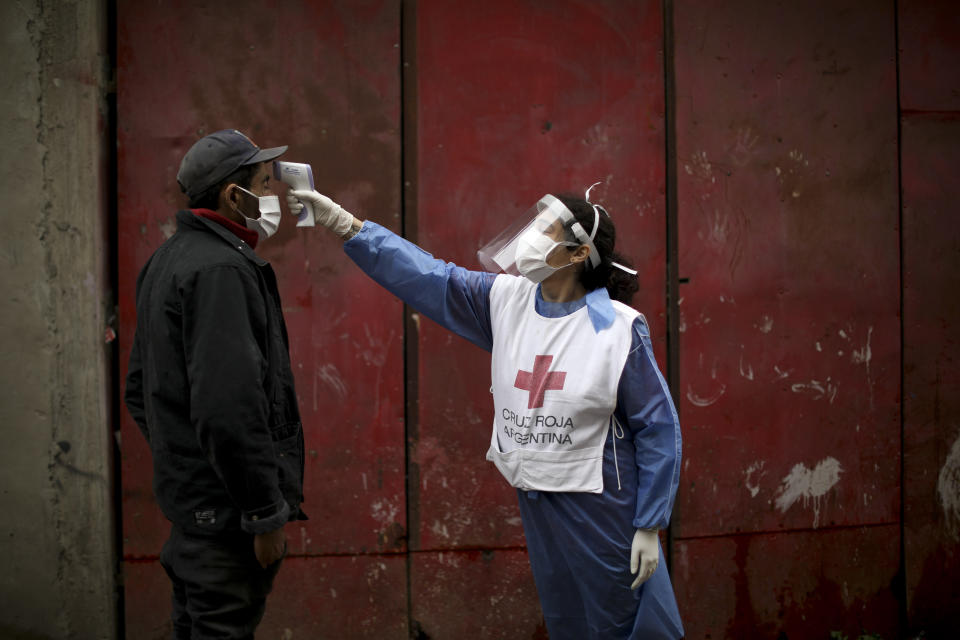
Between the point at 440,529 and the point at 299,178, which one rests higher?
the point at 299,178

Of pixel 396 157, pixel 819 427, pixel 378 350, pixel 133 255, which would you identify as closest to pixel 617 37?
pixel 396 157

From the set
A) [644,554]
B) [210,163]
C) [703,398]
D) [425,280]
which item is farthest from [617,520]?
[210,163]

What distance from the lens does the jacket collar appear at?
2115 millimetres

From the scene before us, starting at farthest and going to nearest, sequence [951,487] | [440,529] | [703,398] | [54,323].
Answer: [951,487]
[703,398]
[440,529]
[54,323]

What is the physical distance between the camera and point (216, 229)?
211 centimetres

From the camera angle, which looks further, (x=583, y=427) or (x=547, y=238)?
(x=547, y=238)

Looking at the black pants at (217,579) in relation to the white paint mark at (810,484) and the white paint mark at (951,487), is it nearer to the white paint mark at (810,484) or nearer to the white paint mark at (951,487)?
the white paint mark at (810,484)

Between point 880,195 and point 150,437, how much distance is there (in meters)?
3.46

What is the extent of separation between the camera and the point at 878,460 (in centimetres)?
377

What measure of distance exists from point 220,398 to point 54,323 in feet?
5.98

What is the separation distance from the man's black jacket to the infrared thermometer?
14.4 inches

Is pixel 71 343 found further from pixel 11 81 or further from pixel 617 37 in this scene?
pixel 617 37

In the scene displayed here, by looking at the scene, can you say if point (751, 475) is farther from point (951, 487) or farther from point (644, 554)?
point (644, 554)

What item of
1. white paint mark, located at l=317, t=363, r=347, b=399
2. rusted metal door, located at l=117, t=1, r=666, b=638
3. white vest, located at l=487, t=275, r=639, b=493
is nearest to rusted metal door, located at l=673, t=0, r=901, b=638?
rusted metal door, located at l=117, t=1, r=666, b=638
